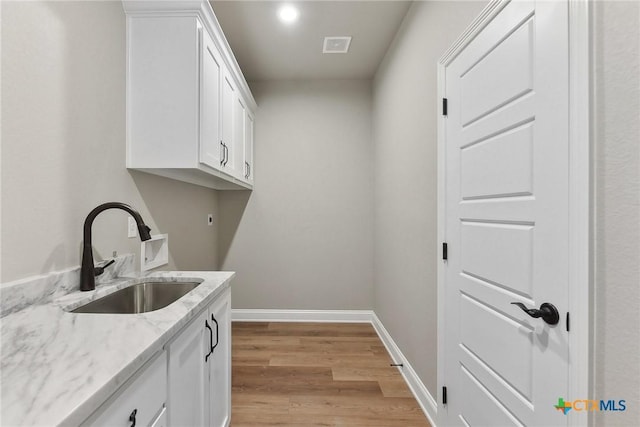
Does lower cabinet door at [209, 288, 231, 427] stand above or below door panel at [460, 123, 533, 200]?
below

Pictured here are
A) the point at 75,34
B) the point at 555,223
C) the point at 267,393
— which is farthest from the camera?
the point at 267,393

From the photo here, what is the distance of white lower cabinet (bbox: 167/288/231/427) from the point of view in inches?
39.9

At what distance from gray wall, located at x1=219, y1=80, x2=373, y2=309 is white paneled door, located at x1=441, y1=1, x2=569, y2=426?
76.0 inches

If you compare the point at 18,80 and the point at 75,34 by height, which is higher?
the point at 75,34

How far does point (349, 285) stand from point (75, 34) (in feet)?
10.2

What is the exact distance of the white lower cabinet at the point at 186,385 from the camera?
0.72 meters

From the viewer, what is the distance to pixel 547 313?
93 centimetres

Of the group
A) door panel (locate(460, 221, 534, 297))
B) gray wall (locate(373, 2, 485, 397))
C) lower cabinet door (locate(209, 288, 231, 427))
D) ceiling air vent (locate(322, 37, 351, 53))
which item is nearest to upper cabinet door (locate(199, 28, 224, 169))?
lower cabinet door (locate(209, 288, 231, 427))

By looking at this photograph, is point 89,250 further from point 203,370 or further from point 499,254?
point 499,254

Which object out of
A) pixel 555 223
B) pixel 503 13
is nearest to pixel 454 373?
pixel 555 223

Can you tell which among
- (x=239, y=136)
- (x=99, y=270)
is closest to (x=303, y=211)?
(x=239, y=136)

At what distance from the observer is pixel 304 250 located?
3.48m

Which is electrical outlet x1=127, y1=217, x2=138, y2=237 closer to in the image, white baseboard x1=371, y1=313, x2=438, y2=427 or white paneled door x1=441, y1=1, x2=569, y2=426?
white paneled door x1=441, y1=1, x2=569, y2=426

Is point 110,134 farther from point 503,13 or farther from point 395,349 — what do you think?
point 395,349
